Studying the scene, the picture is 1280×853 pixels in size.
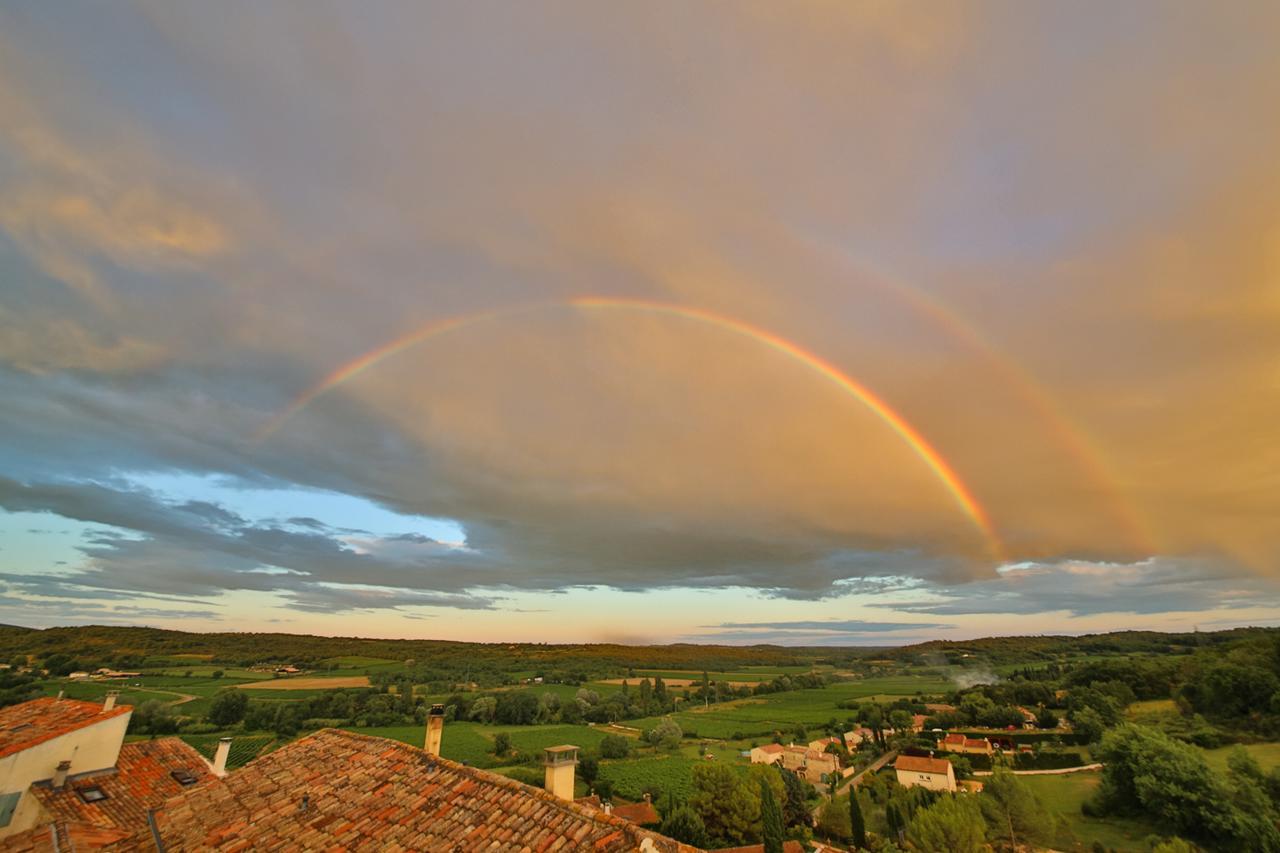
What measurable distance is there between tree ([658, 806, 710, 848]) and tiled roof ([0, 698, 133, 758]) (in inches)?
1295

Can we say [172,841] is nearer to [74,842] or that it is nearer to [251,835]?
[251,835]

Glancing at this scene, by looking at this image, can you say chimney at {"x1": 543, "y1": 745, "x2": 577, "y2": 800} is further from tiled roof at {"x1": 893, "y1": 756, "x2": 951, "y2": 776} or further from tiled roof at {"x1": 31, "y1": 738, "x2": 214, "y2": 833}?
tiled roof at {"x1": 893, "y1": 756, "x2": 951, "y2": 776}

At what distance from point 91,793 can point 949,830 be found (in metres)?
38.8

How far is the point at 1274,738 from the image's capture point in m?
53.8

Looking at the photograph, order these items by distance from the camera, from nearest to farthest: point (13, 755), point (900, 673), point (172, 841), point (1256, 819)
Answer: point (172, 841) < point (13, 755) < point (1256, 819) < point (900, 673)

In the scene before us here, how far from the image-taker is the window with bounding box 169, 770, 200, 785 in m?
20.0

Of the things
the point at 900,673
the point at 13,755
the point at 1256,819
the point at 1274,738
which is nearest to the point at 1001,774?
the point at 1256,819

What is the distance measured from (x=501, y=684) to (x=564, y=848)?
124m

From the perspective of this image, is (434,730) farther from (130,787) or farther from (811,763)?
(811,763)

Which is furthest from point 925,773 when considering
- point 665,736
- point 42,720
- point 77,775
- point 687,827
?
point 42,720

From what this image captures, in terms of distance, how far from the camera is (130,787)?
19.0 metres

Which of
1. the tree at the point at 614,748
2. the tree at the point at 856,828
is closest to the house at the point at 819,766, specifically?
the tree at the point at 614,748

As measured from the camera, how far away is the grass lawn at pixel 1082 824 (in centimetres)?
3751

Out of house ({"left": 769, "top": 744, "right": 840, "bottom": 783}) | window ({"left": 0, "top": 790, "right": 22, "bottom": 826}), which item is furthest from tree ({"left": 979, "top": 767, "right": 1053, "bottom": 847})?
window ({"left": 0, "top": 790, "right": 22, "bottom": 826})
